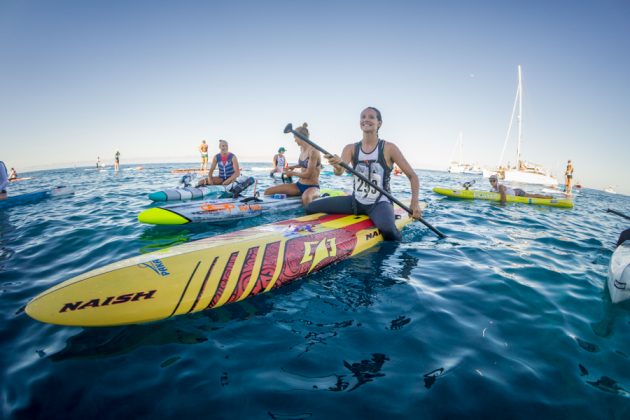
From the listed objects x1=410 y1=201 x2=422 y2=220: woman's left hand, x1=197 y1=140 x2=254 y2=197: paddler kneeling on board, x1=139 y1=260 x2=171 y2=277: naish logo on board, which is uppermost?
x1=197 y1=140 x2=254 y2=197: paddler kneeling on board

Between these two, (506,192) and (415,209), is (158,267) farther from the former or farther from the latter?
(506,192)

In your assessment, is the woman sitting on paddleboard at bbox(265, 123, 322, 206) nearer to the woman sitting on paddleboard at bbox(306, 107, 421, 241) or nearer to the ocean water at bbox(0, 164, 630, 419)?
the woman sitting on paddleboard at bbox(306, 107, 421, 241)

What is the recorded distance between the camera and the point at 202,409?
186 centimetres

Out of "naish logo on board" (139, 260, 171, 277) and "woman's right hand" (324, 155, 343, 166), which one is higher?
"woman's right hand" (324, 155, 343, 166)

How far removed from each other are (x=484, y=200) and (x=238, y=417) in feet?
44.0

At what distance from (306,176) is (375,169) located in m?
3.05

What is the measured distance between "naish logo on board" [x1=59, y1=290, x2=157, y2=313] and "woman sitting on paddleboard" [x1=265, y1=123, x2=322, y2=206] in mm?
5072

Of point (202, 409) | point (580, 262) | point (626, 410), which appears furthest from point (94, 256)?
point (580, 262)

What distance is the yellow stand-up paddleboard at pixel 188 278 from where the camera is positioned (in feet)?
7.97

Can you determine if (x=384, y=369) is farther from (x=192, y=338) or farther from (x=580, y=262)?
(x=580, y=262)

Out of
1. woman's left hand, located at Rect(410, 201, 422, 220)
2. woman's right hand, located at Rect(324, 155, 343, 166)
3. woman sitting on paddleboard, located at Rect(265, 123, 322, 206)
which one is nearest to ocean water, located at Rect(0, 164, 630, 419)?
woman's left hand, located at Rect(410, 201, 422, 220)

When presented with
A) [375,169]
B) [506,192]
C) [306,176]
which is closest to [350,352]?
[375,169]

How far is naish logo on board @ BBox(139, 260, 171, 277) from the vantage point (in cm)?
279

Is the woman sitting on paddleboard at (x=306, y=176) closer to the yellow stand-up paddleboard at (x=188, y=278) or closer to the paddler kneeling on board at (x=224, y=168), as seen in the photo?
the paddler kneeling on board at (x=224, y=168)
